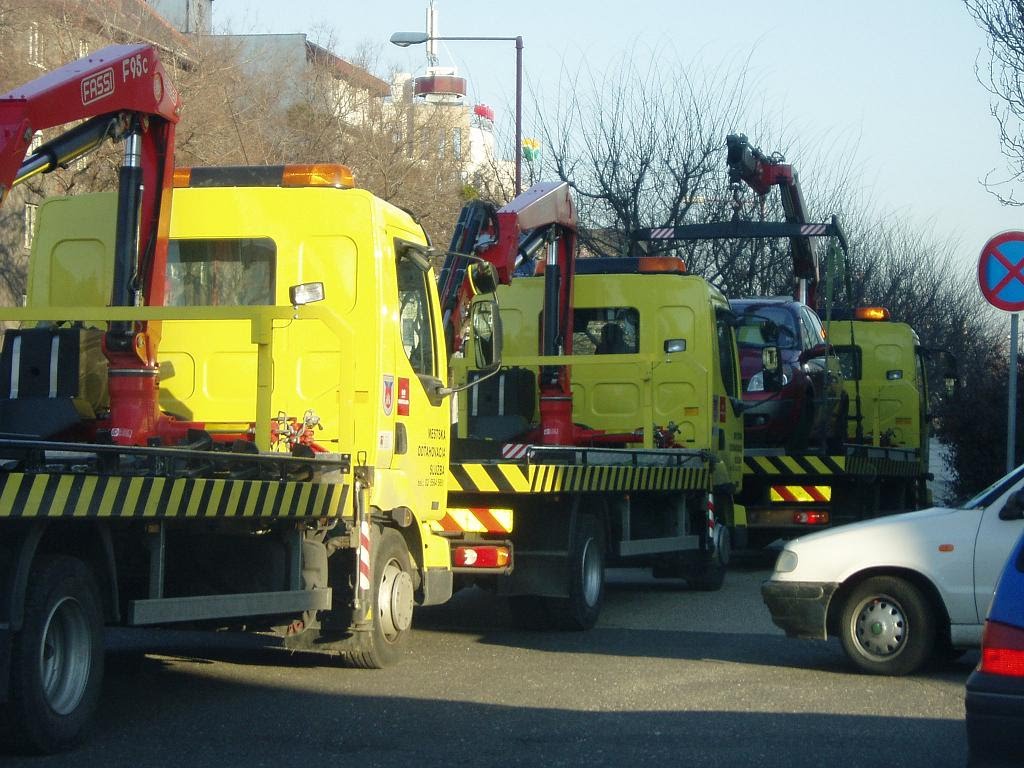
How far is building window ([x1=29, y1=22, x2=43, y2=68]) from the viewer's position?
993 inches

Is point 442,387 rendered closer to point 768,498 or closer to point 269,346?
point 269,346

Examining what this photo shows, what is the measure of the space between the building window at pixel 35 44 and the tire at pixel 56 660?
803 inches

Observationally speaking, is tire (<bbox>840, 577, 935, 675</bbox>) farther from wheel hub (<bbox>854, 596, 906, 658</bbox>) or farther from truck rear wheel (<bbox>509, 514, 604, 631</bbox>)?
truck rear wheel (<bbox>509, 514, 604, 631</bbox>)

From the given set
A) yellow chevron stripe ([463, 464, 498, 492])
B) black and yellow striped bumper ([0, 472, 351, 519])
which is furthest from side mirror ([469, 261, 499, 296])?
black and yellow striped bumper ([0, 472, 351, 519])

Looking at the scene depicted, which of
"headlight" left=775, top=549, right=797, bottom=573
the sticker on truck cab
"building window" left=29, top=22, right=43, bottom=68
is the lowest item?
"headlight" left=775, top=549, right=797, bottom=573

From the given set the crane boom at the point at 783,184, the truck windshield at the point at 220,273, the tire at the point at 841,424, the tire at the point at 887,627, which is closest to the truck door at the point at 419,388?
the truck windshield at the point at 220,273

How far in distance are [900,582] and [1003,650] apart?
14.0 ft

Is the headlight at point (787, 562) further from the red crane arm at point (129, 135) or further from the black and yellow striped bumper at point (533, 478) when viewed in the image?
the red crane arm at point (129, 135)

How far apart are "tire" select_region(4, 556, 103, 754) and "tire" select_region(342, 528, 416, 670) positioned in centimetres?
234

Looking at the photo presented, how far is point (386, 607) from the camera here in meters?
9.12

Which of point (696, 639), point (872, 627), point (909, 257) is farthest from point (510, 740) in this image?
point (909, 257)

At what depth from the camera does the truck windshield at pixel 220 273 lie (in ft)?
30.6

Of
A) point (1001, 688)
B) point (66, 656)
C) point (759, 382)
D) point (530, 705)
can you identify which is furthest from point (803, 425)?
point (1001, 688)

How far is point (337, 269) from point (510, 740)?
3274 mm
